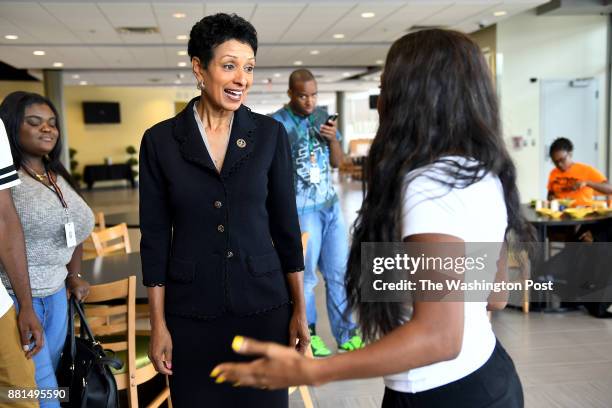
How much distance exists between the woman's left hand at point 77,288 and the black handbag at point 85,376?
173mm

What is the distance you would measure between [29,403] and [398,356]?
1.37 m

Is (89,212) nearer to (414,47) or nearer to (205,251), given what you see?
(205,251)

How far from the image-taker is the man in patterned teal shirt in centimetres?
348

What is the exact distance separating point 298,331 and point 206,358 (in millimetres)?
287

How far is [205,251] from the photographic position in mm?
1581

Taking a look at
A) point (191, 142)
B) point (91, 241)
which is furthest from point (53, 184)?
point (91, 241)

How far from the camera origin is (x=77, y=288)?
230cm

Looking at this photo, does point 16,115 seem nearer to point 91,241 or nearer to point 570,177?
point 91,241

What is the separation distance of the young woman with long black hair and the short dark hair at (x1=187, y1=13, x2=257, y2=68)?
673mm

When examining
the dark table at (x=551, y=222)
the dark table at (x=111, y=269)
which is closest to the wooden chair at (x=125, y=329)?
the dark table at (x=111, y=269)

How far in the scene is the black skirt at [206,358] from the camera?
5.29 ft

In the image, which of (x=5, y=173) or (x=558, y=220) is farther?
(x=558, y=220)

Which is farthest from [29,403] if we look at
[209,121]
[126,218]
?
[126,218]

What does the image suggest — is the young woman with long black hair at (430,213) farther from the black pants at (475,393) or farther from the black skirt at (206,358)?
the black skirt at (206,358)
